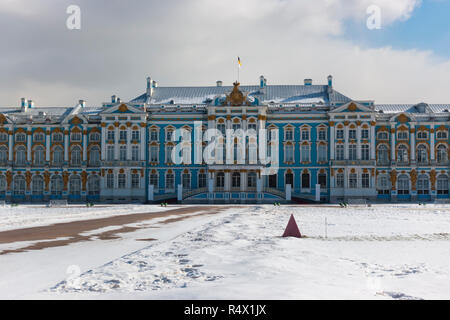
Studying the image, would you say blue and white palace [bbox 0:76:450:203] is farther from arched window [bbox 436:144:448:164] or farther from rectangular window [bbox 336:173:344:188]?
rectangular window [bbox 336:173:344:188]

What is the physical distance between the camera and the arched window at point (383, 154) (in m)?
68.6

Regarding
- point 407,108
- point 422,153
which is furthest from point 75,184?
point 407,108

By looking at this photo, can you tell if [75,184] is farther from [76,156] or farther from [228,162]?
[228,162]

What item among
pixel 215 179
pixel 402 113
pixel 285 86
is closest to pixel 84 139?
pixel 215 179

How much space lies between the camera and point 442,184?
6794cm

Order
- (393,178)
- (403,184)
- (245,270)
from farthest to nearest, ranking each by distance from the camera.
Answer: (403,184) < (393,178) < (245,270)

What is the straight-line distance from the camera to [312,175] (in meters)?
68.4

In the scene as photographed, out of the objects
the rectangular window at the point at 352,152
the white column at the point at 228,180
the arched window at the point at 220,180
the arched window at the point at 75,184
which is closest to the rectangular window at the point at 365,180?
the rectangular window at the point at 352,152

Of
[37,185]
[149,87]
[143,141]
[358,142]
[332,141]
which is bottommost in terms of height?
[37,185]

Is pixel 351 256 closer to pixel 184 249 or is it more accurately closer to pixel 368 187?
pixel 184 249

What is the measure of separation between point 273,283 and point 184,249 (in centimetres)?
574

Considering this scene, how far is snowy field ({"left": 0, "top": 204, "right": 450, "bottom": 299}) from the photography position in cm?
843

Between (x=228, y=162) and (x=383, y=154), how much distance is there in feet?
71.7

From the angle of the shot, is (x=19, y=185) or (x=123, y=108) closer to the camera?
(x=123, y=108)
